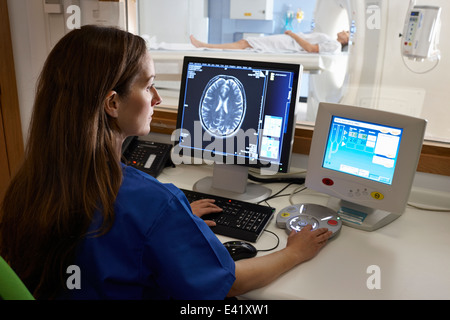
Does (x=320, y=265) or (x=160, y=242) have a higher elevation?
(x=160, y=242)

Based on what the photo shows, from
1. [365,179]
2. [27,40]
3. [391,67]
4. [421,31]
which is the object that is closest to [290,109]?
[365,179]

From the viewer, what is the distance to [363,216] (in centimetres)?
131

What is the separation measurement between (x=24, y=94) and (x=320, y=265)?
5.67 ft

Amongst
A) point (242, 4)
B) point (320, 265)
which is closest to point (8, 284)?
point (320, 265)

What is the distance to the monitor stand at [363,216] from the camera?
129 centimetres

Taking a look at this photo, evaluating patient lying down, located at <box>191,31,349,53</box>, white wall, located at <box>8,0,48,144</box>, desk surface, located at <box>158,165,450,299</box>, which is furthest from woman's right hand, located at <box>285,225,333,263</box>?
patient lying down, located at <box>191,31,349,53</box>

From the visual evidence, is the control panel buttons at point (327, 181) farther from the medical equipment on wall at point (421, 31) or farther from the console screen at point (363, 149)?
the medical equipment on wall at point (421, 31)

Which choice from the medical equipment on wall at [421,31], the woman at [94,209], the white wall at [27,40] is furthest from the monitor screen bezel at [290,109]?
the white wall at [27,40]

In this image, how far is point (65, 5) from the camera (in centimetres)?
202

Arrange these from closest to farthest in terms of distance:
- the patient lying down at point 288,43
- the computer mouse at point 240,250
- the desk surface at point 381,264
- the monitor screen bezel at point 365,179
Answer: the desk surface at point 381,264, the computer mouse at point 240,250, the monitor screen bezel at point 365,179, the patient lying down at point 288,43

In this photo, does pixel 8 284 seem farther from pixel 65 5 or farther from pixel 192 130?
pixel 65 5

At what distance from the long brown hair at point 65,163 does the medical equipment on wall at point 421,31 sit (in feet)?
4.47
